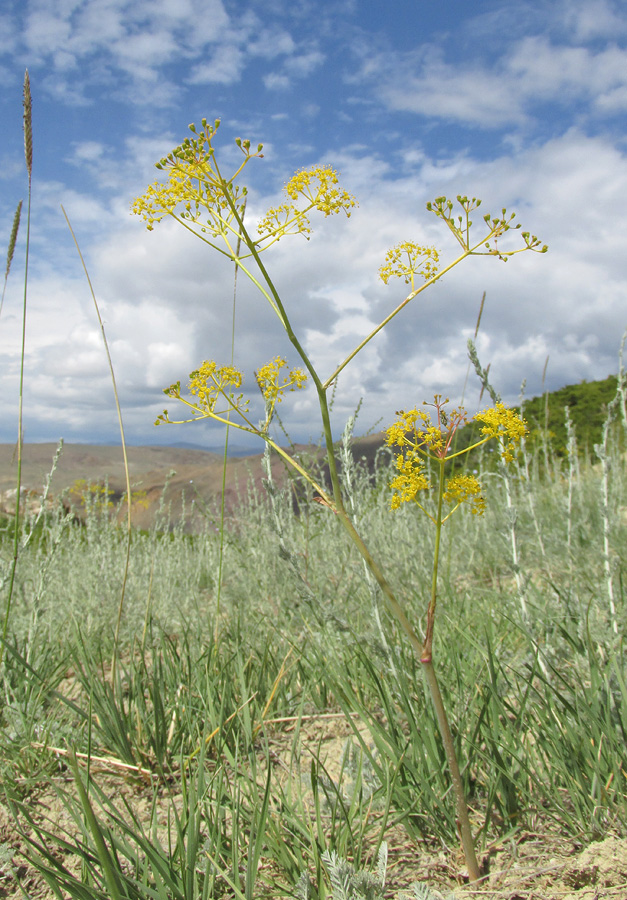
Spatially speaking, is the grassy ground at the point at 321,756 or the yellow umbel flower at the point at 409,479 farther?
the grassy ground at the point at 321,756

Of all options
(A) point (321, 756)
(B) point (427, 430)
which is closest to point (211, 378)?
(B) point (427, 430)

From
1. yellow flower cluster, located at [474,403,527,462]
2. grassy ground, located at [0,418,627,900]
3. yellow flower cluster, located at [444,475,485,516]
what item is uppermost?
yellow flower cluster, located at [474,403,527,462]

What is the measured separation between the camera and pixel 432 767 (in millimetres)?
1503

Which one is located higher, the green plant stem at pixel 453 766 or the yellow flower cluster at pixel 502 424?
the yellow flower cluster at pixel 502 424

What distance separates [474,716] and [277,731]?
2.77ft

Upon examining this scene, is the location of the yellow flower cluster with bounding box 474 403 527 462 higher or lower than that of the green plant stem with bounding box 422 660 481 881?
higher

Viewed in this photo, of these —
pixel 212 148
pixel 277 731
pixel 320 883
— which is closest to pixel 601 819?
pixel 320 883

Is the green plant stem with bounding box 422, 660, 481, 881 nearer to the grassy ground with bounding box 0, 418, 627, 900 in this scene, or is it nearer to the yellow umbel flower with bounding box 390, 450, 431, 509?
the grassy ground with bounding box 0, 418, 627, 900

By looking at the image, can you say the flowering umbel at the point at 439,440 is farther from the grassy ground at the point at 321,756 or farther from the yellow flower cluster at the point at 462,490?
the grassy ground at the point at 321,756

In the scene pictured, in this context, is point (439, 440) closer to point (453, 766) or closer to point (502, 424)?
point (502, 424)

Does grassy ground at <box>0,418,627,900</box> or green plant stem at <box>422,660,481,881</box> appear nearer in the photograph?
green plant stem at <box>422,660,481,881</box>

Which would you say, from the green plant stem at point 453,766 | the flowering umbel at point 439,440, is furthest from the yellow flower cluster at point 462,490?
the green plant stem at point 453,766

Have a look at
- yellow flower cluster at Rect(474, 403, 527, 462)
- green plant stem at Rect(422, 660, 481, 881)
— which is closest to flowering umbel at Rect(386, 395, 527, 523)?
yellow flower cluster at Rect(474, 403, 527, 462)

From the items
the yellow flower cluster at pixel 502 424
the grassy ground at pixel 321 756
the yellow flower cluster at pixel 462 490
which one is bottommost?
the grassy ground at pixel 321 756
